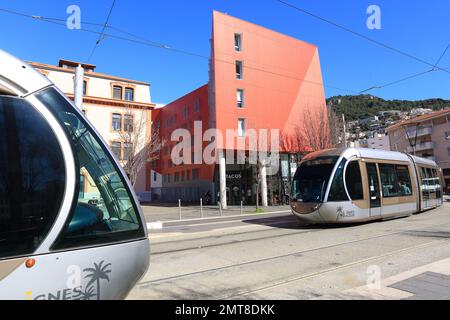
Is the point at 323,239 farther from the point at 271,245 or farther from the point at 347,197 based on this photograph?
the point at 347,197

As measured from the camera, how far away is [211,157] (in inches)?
1382

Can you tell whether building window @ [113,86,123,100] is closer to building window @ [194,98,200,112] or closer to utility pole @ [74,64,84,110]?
building window @ [194,98,200,112]

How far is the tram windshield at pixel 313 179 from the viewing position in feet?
39.1

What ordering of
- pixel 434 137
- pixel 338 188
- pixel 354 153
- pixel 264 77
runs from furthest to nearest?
pixel 434 137 < pixel 264 77 < pixel 354 153 < pixel 338 188

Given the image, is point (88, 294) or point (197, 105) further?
point (197, 105)

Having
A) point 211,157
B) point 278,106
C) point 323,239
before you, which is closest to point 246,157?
point 211,157

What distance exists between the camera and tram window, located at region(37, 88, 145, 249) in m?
2.30

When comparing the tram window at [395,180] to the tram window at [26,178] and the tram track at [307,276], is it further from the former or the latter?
the tram window at [26,178]

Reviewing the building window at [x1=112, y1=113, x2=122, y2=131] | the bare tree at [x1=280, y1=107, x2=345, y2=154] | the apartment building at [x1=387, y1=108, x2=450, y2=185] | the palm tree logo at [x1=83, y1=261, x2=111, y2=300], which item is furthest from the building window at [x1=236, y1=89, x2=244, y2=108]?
the apartment building at [x1=387, y1=108, x2=450, y2=185]

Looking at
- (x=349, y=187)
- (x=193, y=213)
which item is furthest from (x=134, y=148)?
(x=349, y=187)

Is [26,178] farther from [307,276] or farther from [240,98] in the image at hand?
[240,98]

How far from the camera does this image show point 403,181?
14.9 metres

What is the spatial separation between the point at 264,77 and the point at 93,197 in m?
34.2

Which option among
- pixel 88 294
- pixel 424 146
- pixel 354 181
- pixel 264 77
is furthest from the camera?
pixel 424 146
